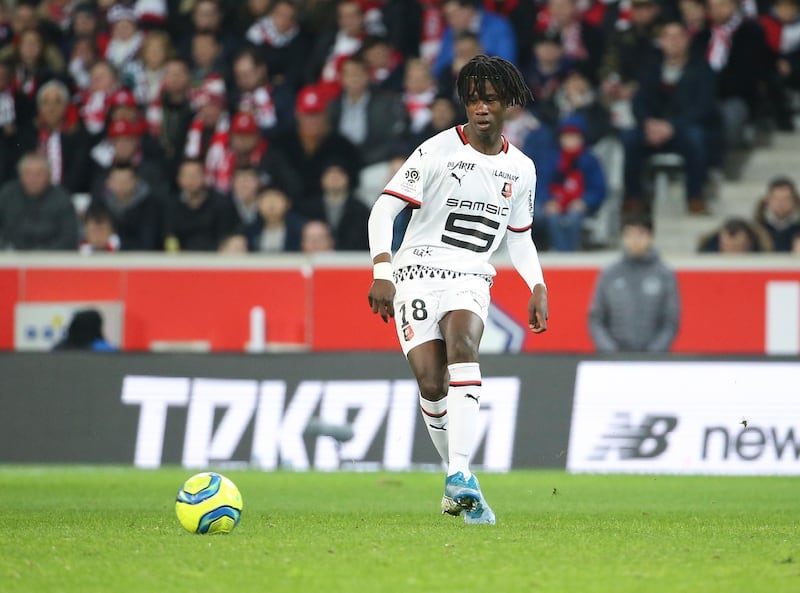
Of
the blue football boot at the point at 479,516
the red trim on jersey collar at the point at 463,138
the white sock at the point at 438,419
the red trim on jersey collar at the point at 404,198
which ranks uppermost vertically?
the red trim on jersey collar at the point at 463,138

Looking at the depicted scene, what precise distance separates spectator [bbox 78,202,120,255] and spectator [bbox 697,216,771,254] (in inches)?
258

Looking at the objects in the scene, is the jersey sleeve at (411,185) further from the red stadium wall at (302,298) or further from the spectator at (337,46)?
the spectator at (337,46)

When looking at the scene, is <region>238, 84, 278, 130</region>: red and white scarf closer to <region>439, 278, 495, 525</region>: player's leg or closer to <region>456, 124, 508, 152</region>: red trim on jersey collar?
<region>456, 124, 508, 152</region>: red trim on jersey collar

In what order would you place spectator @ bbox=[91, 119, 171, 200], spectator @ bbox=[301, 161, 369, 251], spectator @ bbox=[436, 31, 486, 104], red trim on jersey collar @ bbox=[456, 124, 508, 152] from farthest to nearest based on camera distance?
spectator @ bbox=[91, 119, 171, 200] → spectator @ bbox=[436, 31, 486, 104] → spectator @ bbox=[301, 161, 369, 251] → red trim on jersey collar @ bbox=[456, 124, 508, 152]

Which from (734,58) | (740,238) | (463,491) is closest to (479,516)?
(463,491)

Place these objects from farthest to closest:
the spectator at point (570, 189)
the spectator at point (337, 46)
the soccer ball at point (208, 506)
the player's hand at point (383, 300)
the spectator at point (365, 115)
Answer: the spectator at point (337, 46)
the spectator at point (365, 115)
the spectator at point (570, 189)
the player's hand at point (383, 300)
the soccer ball at point (208, 506)

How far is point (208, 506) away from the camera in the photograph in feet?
23.1

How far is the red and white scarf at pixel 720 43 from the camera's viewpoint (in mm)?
17734

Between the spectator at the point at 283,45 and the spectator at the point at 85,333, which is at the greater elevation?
the spectator at the point at 283,45

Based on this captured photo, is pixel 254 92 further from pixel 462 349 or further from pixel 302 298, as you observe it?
pixel 462 349

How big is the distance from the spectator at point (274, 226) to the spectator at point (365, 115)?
137 centimetres

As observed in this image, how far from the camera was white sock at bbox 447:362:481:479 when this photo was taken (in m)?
7.57

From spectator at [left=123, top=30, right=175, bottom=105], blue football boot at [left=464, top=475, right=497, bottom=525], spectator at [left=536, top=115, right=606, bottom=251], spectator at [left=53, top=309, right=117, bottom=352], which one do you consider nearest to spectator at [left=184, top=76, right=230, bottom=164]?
spectator at [left=123, top=30, right=175, bottom=105]

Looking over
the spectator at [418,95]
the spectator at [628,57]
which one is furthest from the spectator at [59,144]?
the spectator at [628,57]
